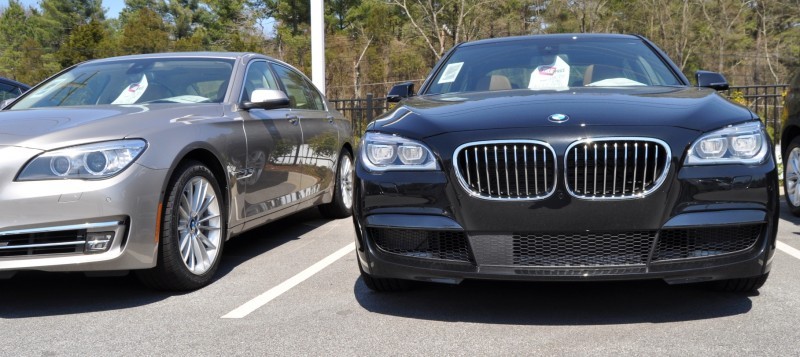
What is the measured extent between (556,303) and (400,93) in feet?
5.77

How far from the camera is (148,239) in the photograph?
3760mm

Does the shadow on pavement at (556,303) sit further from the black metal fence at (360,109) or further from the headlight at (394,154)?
the black metal fence at (360,109)

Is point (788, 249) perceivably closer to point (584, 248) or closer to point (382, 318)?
point (584, 248)

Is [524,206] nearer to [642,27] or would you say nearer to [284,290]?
[284,290]

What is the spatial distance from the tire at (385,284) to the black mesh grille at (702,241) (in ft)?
4.23

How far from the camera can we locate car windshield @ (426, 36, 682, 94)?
14.6 feet

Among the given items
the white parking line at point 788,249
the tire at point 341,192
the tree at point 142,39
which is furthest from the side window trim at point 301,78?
the tree at point 142,39

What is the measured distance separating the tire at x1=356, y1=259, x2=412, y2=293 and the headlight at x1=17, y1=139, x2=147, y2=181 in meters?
1.30

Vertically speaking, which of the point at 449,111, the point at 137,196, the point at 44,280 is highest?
the point at 449,111

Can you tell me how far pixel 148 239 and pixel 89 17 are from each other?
6828 centimetres

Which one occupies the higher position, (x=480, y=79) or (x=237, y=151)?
(x=480, y=79)

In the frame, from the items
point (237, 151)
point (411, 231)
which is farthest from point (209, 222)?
point (411, 231)

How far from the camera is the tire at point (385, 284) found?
380cm

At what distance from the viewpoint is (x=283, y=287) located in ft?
14.0
